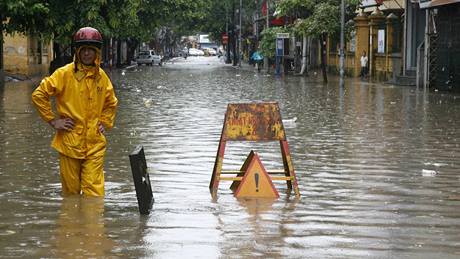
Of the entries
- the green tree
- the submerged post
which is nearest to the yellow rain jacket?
the submerged post

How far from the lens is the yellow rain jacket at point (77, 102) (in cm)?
812

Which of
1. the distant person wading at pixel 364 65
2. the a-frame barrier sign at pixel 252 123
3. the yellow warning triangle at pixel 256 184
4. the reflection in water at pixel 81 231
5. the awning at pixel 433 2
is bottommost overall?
the reflection in water at pixel 81 231

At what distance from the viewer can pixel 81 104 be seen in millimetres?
8172

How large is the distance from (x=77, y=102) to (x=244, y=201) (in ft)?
6.27

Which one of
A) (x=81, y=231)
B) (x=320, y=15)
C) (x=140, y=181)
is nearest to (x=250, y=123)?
(x=140, y=181)

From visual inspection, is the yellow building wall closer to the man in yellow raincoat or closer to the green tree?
the green tree

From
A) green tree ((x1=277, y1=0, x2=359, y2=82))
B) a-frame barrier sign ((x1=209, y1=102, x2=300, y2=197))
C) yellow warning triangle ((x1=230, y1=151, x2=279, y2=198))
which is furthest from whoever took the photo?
green tree ((x1=277, y1=0, x2=359, y2=82))

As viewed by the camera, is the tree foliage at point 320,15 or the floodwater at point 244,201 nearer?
the floodwater at point 244,201

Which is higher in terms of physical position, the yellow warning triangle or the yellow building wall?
the yellow building wall

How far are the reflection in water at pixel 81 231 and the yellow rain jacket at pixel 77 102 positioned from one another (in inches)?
18.7

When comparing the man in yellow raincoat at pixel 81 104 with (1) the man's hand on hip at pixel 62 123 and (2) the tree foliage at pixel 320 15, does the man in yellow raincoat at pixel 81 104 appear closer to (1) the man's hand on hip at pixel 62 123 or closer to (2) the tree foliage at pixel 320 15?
(1) the man's hand on hip at pixel 62 123

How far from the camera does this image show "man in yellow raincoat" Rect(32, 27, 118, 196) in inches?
318

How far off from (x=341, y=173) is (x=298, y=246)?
4353 millimetres

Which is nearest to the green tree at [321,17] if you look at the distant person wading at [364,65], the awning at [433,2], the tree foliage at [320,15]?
the tree foliage at [320,15]
